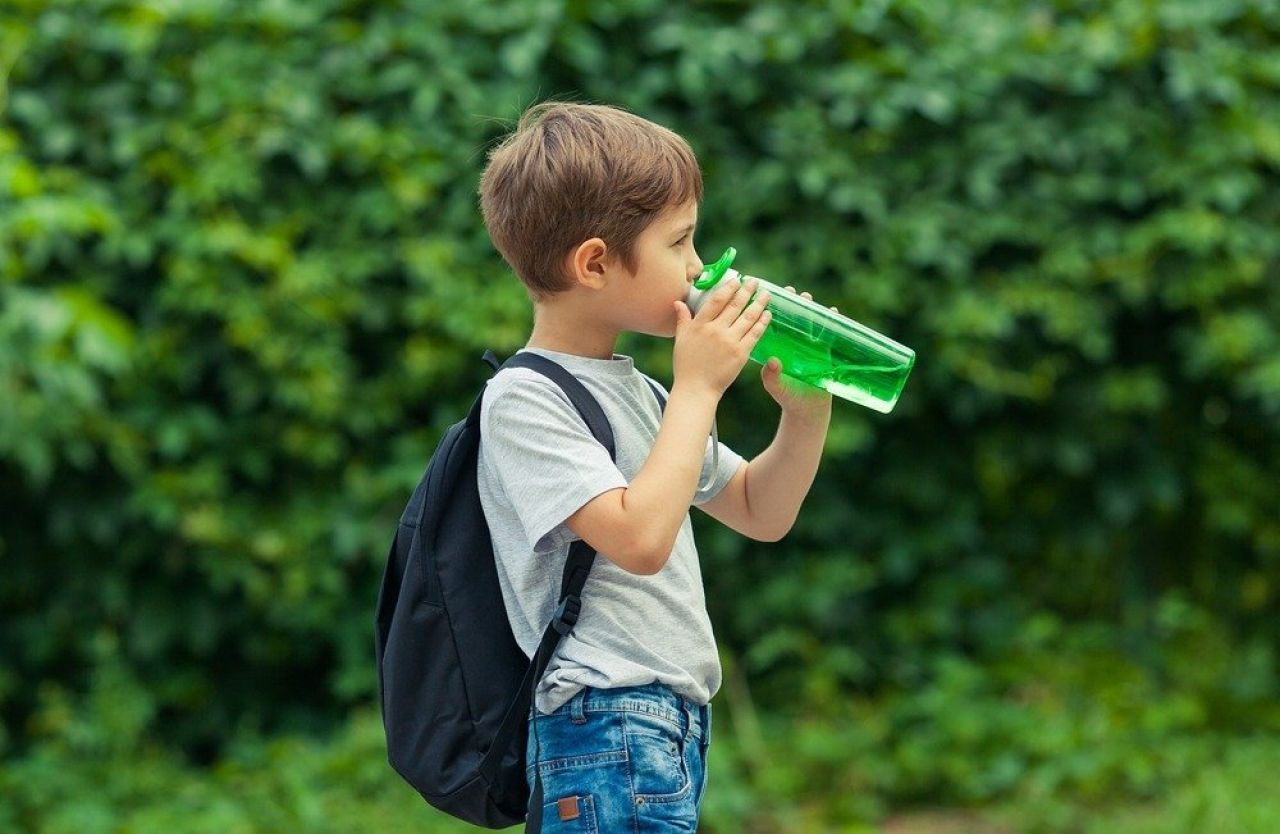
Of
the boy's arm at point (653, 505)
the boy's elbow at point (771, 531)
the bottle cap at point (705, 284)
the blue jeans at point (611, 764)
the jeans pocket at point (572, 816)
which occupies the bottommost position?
the jeans pocket at point (572, 816)

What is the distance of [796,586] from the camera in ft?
14.4

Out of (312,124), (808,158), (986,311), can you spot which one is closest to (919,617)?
(986,311)

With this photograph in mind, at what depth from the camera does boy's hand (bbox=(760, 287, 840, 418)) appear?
6.69 ft

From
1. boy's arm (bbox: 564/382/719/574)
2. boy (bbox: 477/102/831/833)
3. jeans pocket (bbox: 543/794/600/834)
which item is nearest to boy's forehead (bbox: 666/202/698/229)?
boy (bbox: 477/102/831/833)

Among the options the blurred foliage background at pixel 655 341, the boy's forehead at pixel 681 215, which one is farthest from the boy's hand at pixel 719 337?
the blurred foliage background at pixel 655 341

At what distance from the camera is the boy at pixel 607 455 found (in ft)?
6.13

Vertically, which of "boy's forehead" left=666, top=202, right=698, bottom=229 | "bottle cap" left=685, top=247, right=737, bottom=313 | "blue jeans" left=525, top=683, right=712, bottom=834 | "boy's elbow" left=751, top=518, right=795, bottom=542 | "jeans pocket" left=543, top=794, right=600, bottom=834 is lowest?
"jeans pocket" left=543, top=794, right=600, bottom=834

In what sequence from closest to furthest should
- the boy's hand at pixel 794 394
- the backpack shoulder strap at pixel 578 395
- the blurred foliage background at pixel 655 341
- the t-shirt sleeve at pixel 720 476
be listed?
the backpack shoulder strap at pixel 578 395
the boy's hand at pixel 794 394
the t-shirt sleeve at pixel 720 476
the blurred foliage background at pixel 655 341

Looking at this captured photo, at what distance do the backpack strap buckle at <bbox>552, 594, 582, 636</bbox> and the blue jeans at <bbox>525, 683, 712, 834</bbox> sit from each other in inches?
3.3

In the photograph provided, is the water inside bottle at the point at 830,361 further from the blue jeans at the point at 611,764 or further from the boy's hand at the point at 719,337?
the blue jeans at the point at 611,764

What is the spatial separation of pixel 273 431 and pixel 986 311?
6.15 ft

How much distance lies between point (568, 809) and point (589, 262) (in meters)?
0.65

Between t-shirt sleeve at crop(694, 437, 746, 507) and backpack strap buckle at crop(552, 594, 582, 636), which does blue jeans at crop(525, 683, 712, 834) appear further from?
t-shirt sleeve at crop(694, 437, 746, 507)

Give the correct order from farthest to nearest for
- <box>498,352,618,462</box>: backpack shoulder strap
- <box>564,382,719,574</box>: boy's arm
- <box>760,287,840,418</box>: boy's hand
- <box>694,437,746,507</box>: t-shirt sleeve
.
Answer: <box>694,437,746,507</box>: t-shirt sleeve
<box>760,287,840,418</box>: boy's hand
<box>498,352,618,462</box>: backpack shoulder strap
<box>564,382,719,574</box>: boy's arm
